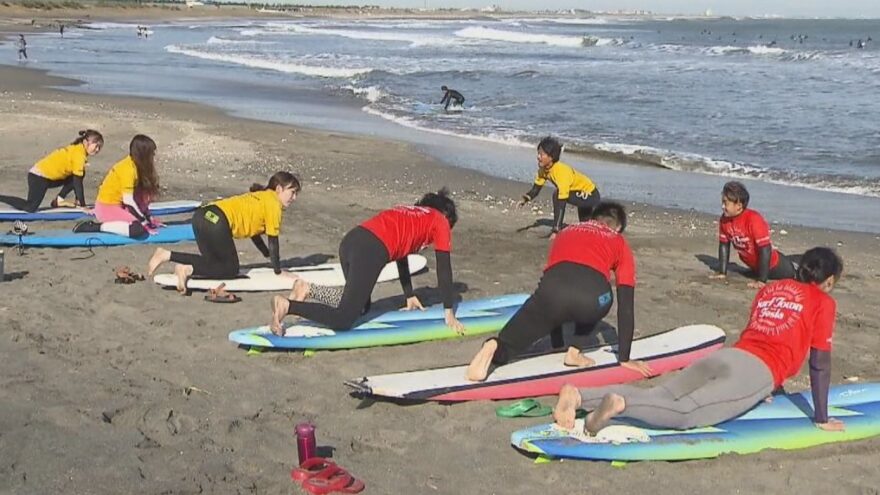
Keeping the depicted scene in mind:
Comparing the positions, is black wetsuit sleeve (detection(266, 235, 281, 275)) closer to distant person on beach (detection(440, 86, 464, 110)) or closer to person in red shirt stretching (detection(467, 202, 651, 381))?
person in red shirt stretching (detection(467, 202, 651, 381))

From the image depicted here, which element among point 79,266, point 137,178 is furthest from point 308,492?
point 137,178

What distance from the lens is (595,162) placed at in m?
15.9

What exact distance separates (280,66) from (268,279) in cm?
3026

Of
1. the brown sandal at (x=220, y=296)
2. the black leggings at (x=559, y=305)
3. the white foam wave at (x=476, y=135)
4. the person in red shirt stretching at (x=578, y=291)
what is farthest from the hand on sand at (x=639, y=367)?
the white foam wave at (x=476, y=135)

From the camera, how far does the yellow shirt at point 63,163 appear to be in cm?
1020

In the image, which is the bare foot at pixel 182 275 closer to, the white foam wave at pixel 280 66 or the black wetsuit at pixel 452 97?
the black wetsuit at pixel 452 97

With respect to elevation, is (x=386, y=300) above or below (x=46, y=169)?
below

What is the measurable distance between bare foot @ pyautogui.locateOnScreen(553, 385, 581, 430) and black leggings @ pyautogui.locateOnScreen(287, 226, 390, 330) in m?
2.02

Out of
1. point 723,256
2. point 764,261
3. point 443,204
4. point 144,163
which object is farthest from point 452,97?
point 443,204

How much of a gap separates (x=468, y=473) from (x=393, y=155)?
1142 centimetres

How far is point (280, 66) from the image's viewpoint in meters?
36.8

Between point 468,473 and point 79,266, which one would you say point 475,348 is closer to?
point 468,473

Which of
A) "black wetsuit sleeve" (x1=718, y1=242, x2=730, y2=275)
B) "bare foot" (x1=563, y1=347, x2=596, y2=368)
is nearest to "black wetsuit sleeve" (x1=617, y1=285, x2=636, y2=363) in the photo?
"bare foot" (x1=563, y1=347, x2=596, y2=368)

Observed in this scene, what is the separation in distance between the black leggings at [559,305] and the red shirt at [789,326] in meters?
0.88
